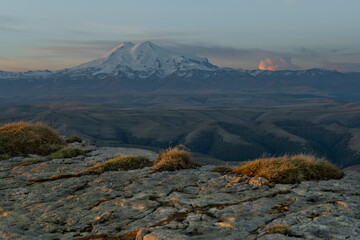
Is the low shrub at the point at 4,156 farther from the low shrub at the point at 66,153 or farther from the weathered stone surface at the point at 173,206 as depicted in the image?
the weathered stone surface at the point at 173,206

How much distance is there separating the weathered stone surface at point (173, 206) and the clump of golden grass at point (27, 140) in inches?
193

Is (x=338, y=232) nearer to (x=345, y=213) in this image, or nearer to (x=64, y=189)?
(x=345, y=213)

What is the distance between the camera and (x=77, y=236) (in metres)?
7.59

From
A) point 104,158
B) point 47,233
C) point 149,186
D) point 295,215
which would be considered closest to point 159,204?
point 149,186

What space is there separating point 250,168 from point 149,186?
13.3 feet

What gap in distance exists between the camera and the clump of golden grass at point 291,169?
11.5 m

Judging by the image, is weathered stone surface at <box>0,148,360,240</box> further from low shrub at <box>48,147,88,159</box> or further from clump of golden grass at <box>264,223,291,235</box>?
low shrub at <box>48,147,88,159</box>

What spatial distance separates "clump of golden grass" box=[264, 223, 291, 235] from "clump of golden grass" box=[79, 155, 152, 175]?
827 centimetres

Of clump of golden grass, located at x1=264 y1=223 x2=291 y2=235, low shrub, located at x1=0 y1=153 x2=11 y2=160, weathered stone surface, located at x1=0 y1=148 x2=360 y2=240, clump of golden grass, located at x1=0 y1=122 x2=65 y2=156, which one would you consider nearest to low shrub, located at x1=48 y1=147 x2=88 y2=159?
clump of golden grass, located at x1=0 y1=122 x2=65 y2=156

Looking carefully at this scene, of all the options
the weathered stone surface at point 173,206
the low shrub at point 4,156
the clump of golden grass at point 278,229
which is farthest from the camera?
the low shrub at point 4,156

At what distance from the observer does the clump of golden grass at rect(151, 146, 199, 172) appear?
45.3ft

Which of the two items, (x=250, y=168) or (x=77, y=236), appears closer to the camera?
(x=77, y=236)

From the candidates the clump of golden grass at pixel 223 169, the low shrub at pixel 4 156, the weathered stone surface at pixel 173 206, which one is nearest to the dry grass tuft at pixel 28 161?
the low shrub at pixel 4 156

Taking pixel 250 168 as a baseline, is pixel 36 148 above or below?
below
